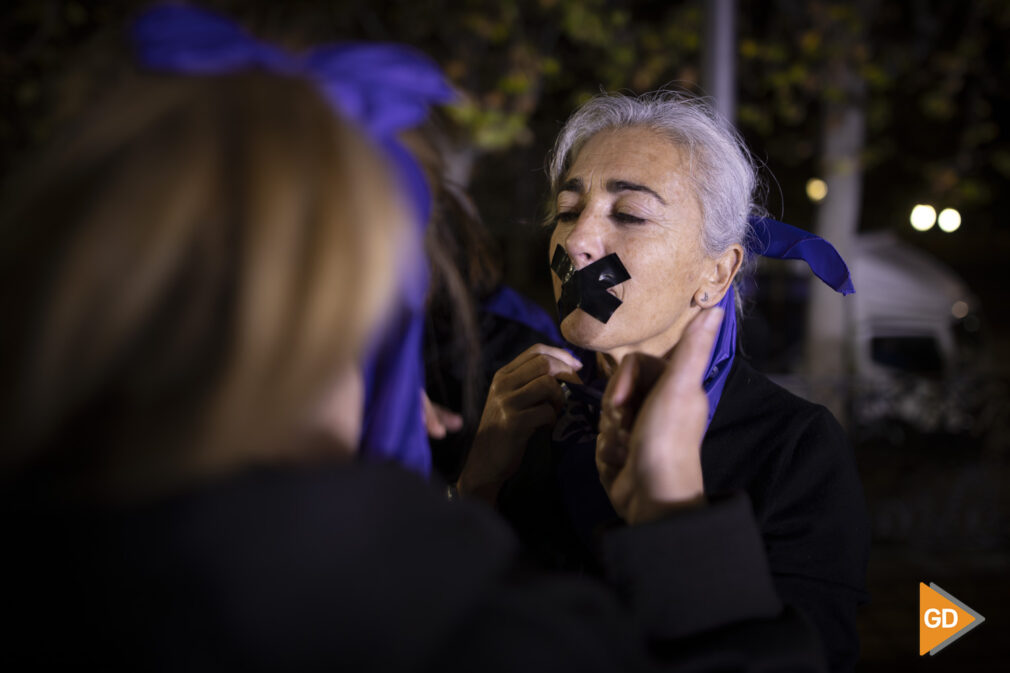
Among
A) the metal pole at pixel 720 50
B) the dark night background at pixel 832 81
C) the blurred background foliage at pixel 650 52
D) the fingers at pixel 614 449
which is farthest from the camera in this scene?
the blurred background foliage at pixel 650 52

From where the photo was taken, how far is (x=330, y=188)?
805 mm

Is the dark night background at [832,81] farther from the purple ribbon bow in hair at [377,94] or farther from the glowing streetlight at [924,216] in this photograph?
the purple ribbon bow in hair at [377,94]

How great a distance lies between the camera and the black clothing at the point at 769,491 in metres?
1.52

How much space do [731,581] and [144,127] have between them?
986 millimetres

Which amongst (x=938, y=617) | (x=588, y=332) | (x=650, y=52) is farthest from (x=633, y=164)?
(x=650, y=52)

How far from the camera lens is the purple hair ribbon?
5.82ft

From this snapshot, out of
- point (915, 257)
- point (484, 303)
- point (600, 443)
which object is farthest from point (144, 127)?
point (915, 257)

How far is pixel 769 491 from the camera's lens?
1.62 m

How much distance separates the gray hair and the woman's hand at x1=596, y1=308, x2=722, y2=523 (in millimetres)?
709

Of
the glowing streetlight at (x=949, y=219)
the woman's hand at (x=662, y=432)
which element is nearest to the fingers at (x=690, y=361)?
the woman's hand at (x=662, y=432)

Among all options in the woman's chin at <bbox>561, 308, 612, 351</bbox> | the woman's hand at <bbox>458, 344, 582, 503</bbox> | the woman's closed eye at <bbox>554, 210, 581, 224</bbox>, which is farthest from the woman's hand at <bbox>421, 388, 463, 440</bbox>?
the woman's closed eye at <bbox>554, 210, 581, 224</bbox>

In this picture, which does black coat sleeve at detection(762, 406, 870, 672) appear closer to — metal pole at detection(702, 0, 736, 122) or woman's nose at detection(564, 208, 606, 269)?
woman's nose at detection(564, 208, 606, 269)

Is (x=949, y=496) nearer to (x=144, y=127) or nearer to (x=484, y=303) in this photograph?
(x=484, y=303)

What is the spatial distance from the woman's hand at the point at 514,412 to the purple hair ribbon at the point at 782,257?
1.06ft
